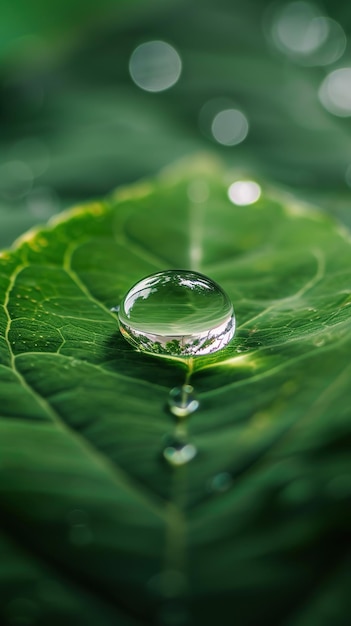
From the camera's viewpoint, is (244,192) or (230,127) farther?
(230,127)

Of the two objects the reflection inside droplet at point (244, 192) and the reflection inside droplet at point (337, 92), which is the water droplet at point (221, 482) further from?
the reflection inside droplet at point (337, 92)

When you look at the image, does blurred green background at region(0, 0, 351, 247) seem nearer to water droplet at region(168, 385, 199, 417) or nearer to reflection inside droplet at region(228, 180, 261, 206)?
reflection inside droplet at region(228, 180, 261, 206)

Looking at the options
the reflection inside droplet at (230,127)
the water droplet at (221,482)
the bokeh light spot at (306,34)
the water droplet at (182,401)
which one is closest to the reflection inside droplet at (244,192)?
the reflection inside droplet at (230,127)

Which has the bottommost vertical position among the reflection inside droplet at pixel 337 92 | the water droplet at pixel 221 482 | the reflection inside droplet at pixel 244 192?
the water droplet at pixel 221 482

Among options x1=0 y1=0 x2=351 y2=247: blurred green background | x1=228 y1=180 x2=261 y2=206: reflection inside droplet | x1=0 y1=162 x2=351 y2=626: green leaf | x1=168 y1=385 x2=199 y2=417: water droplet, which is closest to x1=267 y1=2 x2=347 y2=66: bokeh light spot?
x1=0 y1=0 x2=351 y2=247: blurred green background

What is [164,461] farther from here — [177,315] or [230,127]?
[230,127]

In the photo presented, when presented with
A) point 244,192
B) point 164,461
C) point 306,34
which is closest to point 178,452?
point 164,461

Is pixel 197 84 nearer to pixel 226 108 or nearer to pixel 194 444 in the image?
pixel 226 108
